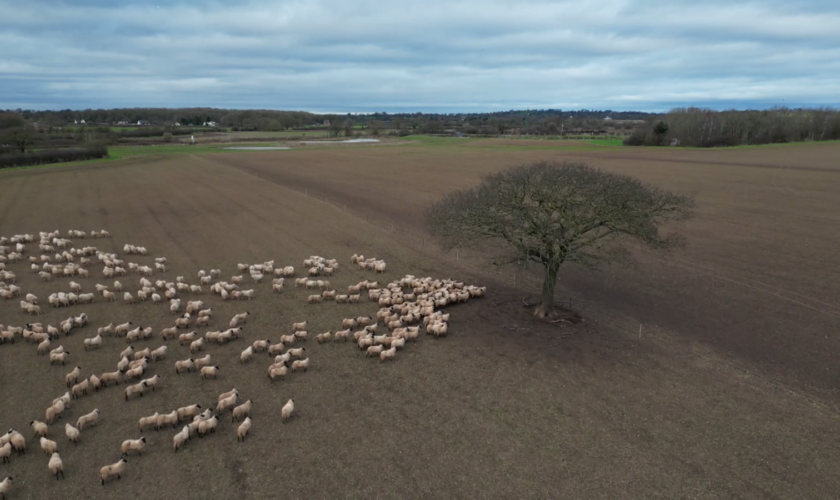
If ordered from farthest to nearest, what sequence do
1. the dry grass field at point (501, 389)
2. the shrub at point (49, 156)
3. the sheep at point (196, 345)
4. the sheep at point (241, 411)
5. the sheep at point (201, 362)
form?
1. the shrub at point (49, 156)
2. the sheep at point (196, 345)
3. the sheep at point (201, 362)
4. the sheep at point (241, 411)
5. the dry grass field at point (501, 389)

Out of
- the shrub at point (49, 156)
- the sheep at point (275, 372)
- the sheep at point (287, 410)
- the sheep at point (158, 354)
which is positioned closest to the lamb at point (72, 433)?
the sheep at point (158, 354)

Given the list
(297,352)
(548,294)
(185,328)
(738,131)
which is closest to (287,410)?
(297,352)

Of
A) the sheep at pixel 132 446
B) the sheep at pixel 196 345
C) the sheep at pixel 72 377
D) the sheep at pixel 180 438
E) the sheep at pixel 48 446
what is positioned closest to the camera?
the sheep at pixel 48 446

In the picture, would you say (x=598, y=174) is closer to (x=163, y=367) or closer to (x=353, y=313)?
(x=353, y=313)

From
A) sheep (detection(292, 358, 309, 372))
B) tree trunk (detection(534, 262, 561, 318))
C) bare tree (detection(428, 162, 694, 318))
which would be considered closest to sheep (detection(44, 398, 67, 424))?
sheep (detection(292, 358, 309, 372))

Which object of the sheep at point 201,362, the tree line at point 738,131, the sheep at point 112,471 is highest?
the tree line at point 738,131

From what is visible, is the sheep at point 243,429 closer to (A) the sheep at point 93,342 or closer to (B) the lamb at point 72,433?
(B) the lamb at point 72,433
